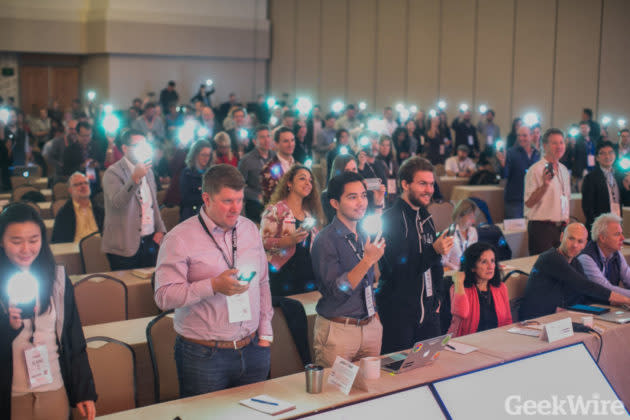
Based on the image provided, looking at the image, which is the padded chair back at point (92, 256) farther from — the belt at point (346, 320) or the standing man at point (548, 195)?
the standing man at point (548, 195)

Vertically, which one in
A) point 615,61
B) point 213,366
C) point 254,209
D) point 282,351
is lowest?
point 282,351

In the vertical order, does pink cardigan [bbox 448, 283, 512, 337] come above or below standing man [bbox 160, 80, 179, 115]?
below

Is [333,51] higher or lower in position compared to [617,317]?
higher

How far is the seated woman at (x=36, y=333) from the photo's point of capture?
2428mm

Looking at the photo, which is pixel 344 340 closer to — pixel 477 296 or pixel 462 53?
pixel 477 296

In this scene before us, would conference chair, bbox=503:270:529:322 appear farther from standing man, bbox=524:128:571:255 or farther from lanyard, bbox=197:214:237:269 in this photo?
lanyard, bbox=197:214:237:269

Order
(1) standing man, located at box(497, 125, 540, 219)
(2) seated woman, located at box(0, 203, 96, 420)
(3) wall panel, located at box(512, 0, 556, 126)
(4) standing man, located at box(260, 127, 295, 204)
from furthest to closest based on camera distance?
(3) wall panel, located at box(512, 0, 556, 126), (1) standing man, located at box(497, 125, 540, 219), (4) standing man, located at box(260, 127, 295, 204), (2) seated woman, located at box(0, 203, 96, 420)

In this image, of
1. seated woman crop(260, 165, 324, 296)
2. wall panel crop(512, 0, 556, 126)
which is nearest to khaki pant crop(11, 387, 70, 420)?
seated woman crop(260, 165, 324, 296)

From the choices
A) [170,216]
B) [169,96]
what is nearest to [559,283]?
[170,216]

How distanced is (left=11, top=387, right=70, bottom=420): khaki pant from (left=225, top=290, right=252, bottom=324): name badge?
67cm

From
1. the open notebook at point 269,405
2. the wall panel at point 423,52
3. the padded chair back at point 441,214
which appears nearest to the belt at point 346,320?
the open notebook at point 269,405

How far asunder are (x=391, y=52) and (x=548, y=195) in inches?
434

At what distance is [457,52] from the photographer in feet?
47.9

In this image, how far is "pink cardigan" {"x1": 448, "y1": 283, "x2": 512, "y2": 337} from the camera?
14.1ft
